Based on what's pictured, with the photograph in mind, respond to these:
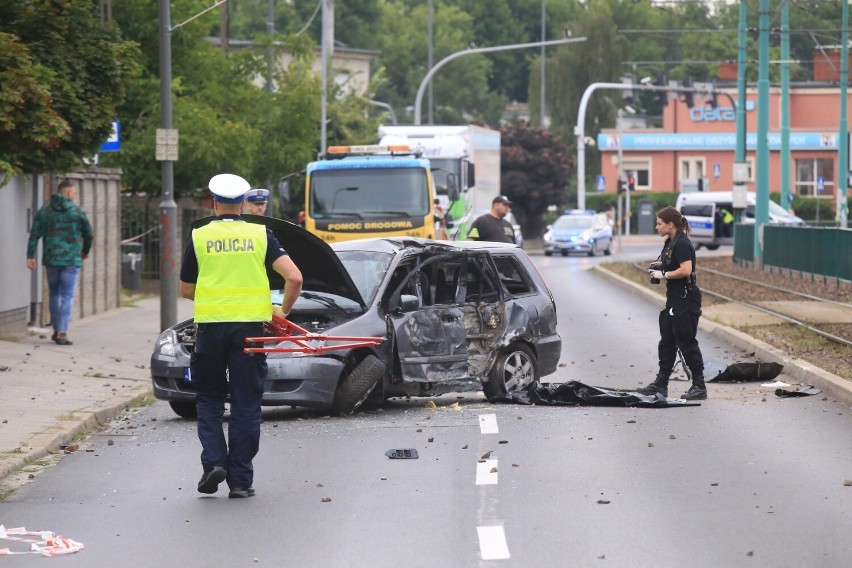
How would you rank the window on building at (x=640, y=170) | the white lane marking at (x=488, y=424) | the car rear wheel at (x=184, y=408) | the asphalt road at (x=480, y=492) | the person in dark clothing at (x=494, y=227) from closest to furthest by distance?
the asphalt road at (x=480, y=492)
the white lane marking at (x=488, y=424)
the car rear wheel at (x=184, y=408)
the person in dark clothing at (x=494, y=227)
the window on building at (x=640, y=170)

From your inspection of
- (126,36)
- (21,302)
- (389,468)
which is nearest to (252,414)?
(389,468)

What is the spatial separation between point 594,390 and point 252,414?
5107 millimetres

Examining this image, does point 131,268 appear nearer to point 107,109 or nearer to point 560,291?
point 560,291

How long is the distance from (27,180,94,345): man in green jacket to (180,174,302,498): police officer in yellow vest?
9925mm

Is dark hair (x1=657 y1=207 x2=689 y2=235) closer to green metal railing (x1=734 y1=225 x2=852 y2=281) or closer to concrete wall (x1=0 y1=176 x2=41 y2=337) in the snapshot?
concrete wall (x1=0 y1=176 x2=41 y2=337)

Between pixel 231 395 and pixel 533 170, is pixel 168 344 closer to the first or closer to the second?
pixel 231 395

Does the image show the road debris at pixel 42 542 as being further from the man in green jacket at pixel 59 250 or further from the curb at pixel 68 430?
the man in green jacket at pixel 59 250

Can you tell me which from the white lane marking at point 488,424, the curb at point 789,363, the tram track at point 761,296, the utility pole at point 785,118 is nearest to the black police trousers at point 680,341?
the curb at point 789,363

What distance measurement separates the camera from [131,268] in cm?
3122

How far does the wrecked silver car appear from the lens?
41.1 ft

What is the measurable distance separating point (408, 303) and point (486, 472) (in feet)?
10.9

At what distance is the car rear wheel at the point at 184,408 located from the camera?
13125 mm

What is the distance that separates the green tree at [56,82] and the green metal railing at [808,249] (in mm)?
16778

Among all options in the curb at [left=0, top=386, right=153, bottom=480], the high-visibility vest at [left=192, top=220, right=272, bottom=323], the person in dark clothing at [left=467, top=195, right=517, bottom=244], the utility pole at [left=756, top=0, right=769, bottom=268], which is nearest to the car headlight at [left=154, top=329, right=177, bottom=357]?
the curb at [left=0, top=386, right=153, bottom=480]
